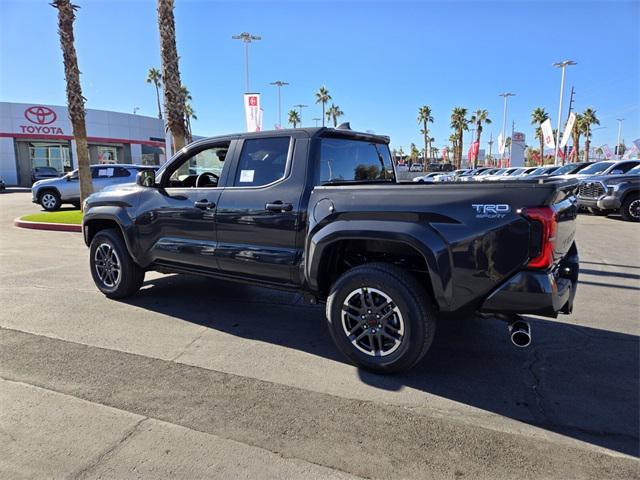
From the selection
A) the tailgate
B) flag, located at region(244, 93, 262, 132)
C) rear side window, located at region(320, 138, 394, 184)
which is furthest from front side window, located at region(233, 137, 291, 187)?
flag, located at region(244, 93, 262, 132)

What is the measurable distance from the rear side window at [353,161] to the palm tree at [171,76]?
8446 mm

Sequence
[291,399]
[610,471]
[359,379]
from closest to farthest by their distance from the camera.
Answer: [610,471] → [291,399] → [359,379]

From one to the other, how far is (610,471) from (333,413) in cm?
160

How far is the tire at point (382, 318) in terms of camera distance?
10.7ft

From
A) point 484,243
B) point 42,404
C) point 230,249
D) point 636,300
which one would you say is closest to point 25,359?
point 42,404

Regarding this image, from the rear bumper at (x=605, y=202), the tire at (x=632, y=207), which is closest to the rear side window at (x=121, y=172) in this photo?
the rear bumper at (x=605, y=202)

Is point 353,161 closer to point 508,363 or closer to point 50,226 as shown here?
point 508,363

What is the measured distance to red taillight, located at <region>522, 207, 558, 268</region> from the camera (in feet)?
9.15

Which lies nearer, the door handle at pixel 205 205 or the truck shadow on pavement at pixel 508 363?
the truck shadow on pavement at pixel 508 363

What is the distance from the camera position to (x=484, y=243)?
2.95m

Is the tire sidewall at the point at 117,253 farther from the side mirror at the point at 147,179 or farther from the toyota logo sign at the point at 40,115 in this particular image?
the toyota logo sign at the point at 40,115

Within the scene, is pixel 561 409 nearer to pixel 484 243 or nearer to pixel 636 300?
pixel 484 243

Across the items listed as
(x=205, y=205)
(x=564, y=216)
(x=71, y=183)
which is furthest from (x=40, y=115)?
(x=564, y=216)

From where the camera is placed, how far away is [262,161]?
14.1ft
